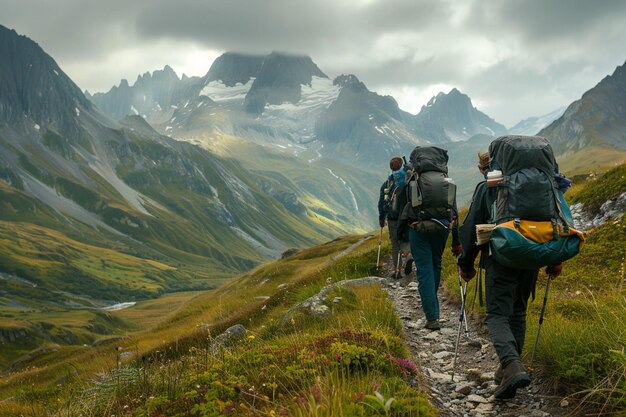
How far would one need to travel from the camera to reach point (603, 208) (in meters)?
16.3

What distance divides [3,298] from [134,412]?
238 meters

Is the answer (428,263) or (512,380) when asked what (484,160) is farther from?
(512,380)

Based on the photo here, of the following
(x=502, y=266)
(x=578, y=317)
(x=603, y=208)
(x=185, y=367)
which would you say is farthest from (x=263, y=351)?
(x=603, y=208)

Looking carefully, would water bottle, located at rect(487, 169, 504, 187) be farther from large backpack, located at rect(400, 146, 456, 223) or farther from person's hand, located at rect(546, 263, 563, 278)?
large backpack, located at rect(400, 146, 456, 223)

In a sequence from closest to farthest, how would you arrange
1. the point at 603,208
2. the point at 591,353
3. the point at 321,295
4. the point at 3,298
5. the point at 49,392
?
1. the point at 591,353
2. the point at 321,295
3. the point at 49,392
4. the point at 603,208
5. the point at 3,298

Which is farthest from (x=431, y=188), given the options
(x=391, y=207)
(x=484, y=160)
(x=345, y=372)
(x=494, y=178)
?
(x=345, y=372)

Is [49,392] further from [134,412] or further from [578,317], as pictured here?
[578,317]

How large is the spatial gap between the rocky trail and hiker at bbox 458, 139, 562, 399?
1.03ft

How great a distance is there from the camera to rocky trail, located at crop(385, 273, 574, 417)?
21.3 feet

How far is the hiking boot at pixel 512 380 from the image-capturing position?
6254 millimetres

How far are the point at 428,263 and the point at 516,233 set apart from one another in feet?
16.3

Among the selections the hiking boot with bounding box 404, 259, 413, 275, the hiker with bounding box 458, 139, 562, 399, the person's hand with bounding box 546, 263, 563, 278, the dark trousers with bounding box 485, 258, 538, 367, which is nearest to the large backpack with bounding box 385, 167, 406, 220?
the hiking boot with bounding box 404, 259, 413, 275

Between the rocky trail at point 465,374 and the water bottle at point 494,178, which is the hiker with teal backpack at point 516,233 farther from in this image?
the rocky trail at point 465,374

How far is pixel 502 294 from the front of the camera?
707 centimetres
